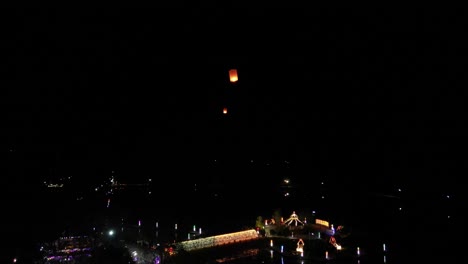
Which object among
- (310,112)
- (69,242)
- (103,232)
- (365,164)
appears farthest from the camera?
(365,164)

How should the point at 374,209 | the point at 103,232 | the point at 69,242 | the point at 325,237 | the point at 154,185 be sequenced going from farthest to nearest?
the point at 154,185, the point at 374,209, the point at 325,237, the point at 103,232, the point at 69,242

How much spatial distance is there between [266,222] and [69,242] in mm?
5513

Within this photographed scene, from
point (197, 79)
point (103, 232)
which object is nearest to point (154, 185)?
point (197, 79)

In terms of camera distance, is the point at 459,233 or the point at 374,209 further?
the point at 374,209

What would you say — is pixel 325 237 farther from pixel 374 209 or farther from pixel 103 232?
pixel 103 232

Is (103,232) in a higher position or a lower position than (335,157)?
lower

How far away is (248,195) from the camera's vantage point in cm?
1559

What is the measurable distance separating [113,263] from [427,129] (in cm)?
1122

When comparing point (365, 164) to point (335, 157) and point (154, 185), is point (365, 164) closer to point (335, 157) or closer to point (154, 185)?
point (335, 157)

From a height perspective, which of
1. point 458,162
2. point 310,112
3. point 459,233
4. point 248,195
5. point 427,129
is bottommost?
point 459,233

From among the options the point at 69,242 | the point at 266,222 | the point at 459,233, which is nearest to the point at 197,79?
the point at 266,222

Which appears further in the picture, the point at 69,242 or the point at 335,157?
the point at 335,157

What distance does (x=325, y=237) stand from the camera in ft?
33.0

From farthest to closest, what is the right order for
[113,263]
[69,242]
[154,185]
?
[154,185] < [69,242] < [113,263]
